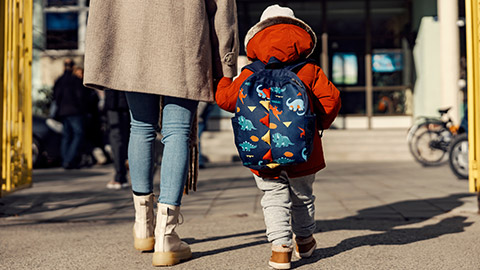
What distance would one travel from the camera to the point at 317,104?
2881 millimetres

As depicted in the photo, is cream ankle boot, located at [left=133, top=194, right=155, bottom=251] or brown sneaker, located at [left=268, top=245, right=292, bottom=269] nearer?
brown sneaker, located at [left=268, top=245, right=292, bottom=269]

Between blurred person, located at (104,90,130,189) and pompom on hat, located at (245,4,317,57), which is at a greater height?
pompom on hat, located at (245,4,317,57)

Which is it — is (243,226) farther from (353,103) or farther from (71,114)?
(353,103)

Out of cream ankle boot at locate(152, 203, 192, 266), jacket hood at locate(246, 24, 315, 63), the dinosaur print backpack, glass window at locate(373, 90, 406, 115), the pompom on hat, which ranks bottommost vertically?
cream ankle boot at locate(152, 203, 192, 266)

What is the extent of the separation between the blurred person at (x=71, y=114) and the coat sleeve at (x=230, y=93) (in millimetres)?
A: 7527

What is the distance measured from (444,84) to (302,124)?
9.94 meters

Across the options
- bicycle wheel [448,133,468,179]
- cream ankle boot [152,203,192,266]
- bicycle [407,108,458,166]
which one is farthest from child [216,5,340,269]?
bicycle [407,108,458,166]

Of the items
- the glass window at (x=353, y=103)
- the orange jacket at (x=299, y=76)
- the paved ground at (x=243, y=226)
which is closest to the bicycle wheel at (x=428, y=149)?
the paved ground at (x=243, y=226)

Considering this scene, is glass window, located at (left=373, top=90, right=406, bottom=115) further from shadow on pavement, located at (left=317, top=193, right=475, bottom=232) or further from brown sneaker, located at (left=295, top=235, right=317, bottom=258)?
brown sneaker, located at (left=295, top=235, right=317, bottom=258)

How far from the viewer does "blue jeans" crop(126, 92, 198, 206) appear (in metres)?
2.99

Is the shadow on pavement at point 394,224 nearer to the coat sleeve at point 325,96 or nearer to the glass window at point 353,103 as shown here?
the coat sleeve at point 325,96

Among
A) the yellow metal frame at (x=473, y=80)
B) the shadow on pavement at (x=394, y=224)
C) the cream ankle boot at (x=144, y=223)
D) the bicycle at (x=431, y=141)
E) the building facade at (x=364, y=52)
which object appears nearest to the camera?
the cream ankle boot at (x=144, y=223)

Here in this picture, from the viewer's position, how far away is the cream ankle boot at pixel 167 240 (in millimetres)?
2877

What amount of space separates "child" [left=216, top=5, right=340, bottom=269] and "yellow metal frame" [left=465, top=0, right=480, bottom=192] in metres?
1.80
